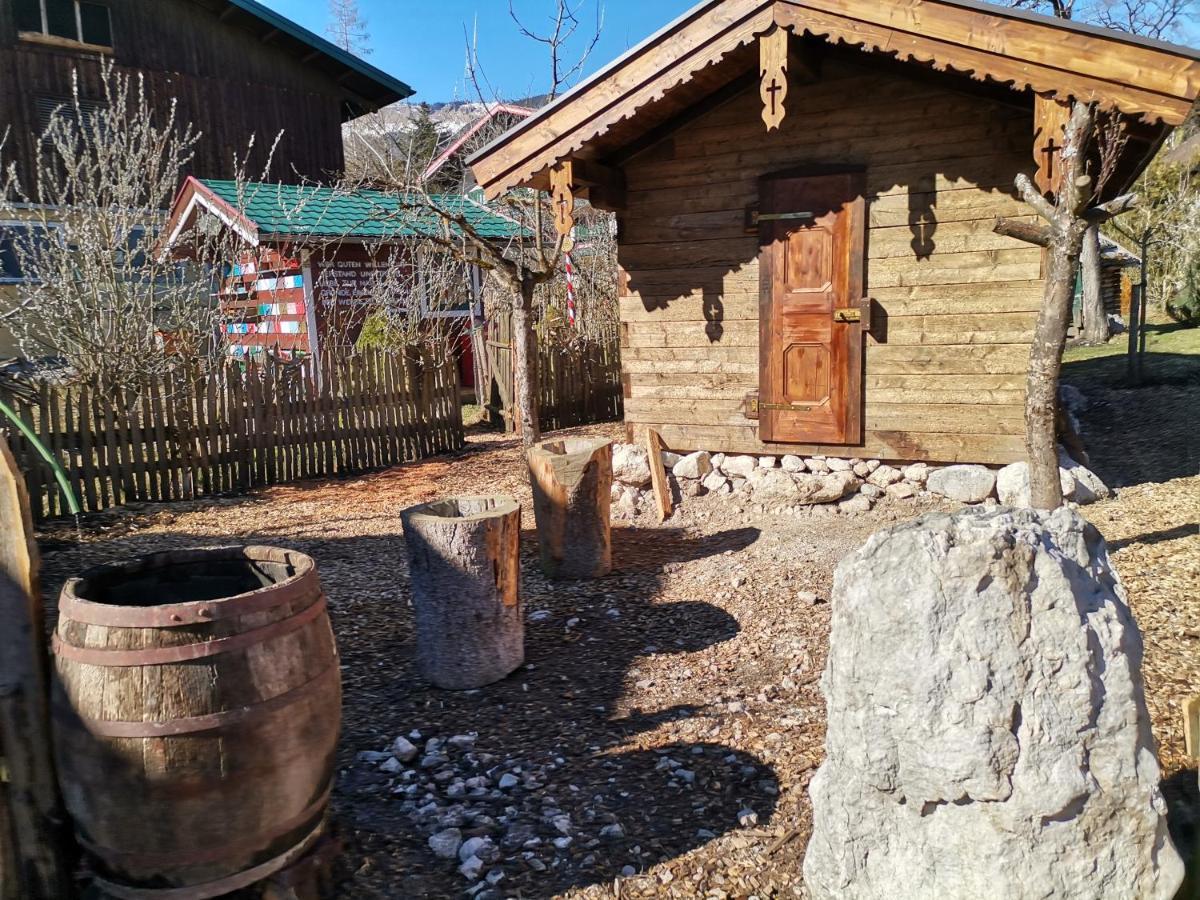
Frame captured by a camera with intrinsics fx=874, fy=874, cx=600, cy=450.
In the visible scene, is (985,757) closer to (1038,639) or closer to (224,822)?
(1038,639)

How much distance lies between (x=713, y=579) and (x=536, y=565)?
4.37 feet

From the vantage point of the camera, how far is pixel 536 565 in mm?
6516

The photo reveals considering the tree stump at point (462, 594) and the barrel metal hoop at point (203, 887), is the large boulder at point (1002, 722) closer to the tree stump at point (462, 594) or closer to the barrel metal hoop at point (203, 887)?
the barrel metal hoop at point (203, 887)

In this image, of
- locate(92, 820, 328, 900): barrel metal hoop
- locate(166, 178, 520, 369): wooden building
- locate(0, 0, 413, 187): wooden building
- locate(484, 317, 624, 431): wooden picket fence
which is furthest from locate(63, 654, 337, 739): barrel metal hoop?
locate(0, 0, 413, 187): wooden building

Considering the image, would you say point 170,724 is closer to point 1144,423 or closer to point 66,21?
point 1144,423

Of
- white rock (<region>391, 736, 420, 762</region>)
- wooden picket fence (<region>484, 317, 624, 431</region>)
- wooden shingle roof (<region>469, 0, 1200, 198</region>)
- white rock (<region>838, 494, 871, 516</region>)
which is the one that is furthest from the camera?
wooden picket fence (<region>484, 317, 624, 431</region>)

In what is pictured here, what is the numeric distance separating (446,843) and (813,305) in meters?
5.52

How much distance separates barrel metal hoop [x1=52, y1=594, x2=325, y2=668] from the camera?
7.84 ft

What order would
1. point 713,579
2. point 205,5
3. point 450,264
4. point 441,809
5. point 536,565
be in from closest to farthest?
point 441,809, point 713,579, point 536,565, point 450,264, point 205,5

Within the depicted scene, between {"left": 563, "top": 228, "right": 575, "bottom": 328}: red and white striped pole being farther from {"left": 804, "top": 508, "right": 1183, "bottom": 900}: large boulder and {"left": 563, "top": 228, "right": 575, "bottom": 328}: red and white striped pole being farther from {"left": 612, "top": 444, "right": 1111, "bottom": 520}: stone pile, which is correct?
{"left": 804, "top": 508, "right": 1183, "bottom": 900}: large boulder

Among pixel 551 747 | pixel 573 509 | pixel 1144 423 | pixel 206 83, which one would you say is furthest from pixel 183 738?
pixel 206 83

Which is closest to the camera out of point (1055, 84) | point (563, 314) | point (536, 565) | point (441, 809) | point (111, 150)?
point (441, 809)

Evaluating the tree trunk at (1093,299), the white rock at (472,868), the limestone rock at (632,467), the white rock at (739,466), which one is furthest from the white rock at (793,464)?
the tree trunk at (1093,299)

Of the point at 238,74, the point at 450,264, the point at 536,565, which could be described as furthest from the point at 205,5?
the point at 536,565
